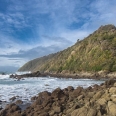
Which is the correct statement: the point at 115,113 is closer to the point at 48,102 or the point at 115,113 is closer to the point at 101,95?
the point at 101,95

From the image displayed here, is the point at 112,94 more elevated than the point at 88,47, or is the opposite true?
the point at 88,47

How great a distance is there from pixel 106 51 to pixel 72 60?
22118 millimetres

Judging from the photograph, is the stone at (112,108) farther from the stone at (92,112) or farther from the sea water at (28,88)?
the sea water at (28,88)

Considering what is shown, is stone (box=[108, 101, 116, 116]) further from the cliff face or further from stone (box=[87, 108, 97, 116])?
the cliff face

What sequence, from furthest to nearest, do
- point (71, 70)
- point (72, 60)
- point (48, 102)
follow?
point (72, 60), point (71, 70), point (48, 102)

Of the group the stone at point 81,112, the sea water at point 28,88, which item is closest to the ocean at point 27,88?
the sea water at point 28,88

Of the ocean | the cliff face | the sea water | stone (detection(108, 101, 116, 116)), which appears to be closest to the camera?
stone (detection(108, 101, 116, 116))

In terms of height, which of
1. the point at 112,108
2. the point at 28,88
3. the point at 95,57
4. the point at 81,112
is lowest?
the point at 81,112

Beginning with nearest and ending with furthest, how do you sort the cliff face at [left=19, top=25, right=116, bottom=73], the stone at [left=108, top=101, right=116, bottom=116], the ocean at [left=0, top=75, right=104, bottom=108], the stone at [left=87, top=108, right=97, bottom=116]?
the stone at [left=87, top=108, right=97, bottom=116] < the stone at [left=108, top=101, right=116, bottom=116] < the ocean at [left=0, top=75, right=104, bottom=108] < the cliff face at [left=19, top=25, right=116, bottom=73]

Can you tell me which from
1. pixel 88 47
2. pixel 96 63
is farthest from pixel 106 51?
pixel 88 47

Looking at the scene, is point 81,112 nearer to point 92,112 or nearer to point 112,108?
point 92,112

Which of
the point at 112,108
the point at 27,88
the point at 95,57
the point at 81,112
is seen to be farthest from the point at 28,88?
the point at 95,57

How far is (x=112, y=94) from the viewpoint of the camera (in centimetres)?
1784

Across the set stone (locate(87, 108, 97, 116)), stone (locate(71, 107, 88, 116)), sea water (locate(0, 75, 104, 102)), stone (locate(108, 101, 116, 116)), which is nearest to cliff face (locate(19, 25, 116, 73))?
sea water (locate(0, 75, 104, 102))
